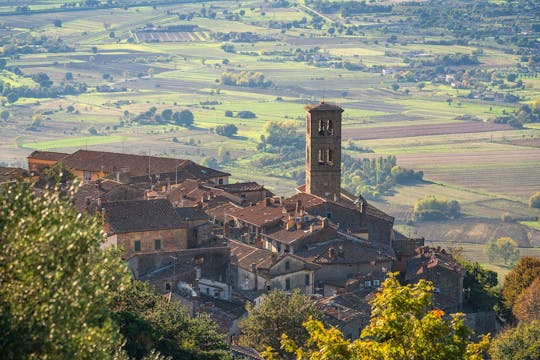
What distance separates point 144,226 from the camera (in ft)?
164

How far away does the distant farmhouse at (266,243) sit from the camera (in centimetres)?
4822

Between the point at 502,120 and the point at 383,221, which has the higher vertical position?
the point at 383,221

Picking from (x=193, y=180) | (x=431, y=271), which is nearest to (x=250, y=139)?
(x=193, y=180)

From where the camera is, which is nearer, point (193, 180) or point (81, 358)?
point (81, 358)

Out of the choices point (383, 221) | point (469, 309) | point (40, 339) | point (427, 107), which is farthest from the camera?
point (427, 107)

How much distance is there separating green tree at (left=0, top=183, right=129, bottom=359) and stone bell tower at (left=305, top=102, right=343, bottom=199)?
A: 45.3 m

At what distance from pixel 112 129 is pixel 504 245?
7797 cm

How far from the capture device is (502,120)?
574ft

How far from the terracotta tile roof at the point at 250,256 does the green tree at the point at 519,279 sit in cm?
981

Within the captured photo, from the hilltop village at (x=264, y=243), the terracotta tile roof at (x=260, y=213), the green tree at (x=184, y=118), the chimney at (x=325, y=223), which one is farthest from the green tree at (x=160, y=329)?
the green tree at (x=184, y=118)

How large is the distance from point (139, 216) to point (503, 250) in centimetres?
5025

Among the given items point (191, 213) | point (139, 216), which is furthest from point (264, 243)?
point (139, 216)

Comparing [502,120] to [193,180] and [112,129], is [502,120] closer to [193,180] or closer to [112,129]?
[112,129]

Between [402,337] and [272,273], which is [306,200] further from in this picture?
[402,337]
